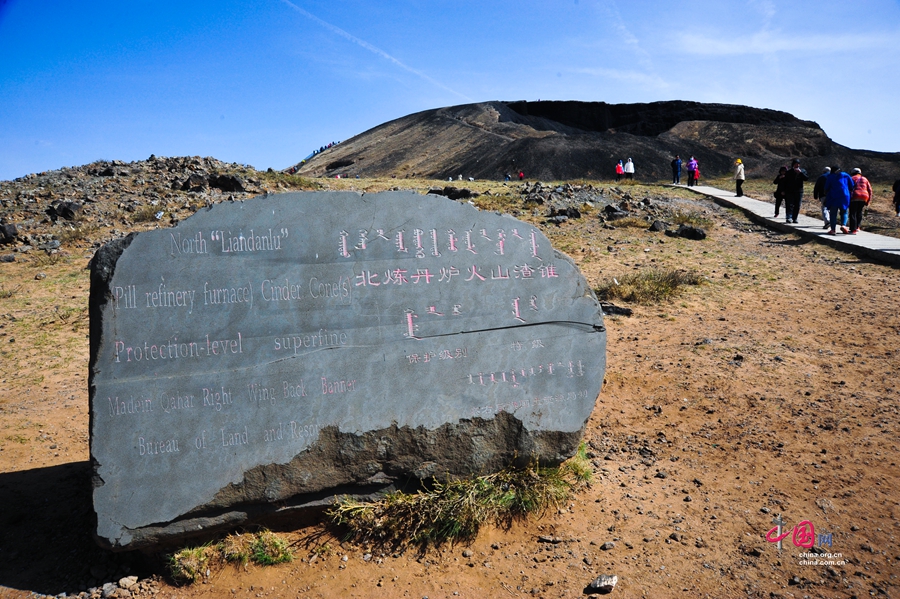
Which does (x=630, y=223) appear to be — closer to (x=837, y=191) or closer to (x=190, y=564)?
(x=837, y=191)

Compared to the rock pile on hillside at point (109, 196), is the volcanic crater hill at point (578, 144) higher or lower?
higher

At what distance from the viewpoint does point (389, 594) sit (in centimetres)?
340

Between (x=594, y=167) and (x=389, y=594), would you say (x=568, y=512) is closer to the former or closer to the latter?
(x=389, y=594)

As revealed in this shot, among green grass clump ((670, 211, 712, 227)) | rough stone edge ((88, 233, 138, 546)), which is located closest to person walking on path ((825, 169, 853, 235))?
green grass clump ((670, 211, 712, 227))

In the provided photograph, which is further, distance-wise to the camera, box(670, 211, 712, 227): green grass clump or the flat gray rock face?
box(670, 211, 712, 227): green grass clump

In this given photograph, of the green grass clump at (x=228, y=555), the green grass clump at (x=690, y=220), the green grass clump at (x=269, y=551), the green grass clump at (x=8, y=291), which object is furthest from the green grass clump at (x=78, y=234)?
the green grass clump at (x=690, y=220)

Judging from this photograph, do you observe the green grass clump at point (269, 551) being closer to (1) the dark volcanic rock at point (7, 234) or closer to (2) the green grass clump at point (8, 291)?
(2) the green grass clump at point (8, 291)

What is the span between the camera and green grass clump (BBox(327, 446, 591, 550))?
148 inches

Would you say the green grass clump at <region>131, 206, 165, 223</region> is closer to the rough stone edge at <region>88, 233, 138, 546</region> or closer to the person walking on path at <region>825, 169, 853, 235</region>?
the rough stone edge at <region>88, 233, 138, 546</region>

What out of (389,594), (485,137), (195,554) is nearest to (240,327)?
(195,554)

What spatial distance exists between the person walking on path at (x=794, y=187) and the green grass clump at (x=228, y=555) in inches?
538

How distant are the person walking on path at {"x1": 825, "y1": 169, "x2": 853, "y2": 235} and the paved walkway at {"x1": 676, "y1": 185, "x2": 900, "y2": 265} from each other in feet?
1.73

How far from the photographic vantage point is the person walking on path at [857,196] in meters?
11.9

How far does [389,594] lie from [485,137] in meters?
47.7
